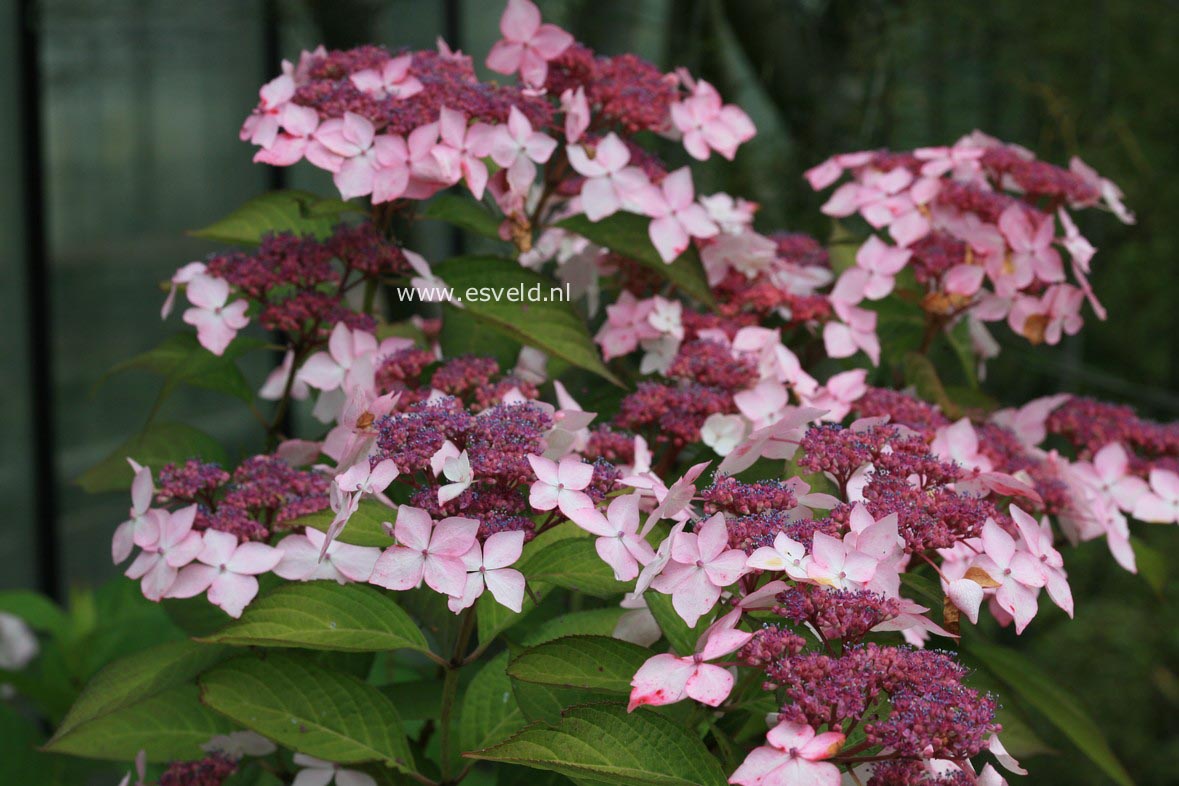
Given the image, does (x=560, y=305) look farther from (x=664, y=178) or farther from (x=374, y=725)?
(x=374, y=725)

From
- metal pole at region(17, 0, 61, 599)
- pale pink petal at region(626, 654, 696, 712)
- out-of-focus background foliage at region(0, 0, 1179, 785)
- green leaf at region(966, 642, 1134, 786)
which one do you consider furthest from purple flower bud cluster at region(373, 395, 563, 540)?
metal pole at region(17, 0, 61, 599)

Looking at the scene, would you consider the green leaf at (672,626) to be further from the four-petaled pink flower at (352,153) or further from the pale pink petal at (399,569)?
the four-petaled pink flower at (352,153)

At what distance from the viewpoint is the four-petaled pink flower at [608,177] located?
2.73 feet

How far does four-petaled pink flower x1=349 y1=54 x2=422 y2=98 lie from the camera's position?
80 cm

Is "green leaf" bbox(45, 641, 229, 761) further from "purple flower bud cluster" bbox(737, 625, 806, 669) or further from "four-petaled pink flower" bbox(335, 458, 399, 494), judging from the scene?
"purple flower bud cluster" bbox(737, 625, 806, 669)

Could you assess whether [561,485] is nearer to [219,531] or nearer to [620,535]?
[620,535]

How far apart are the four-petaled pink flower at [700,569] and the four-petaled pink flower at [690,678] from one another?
0.02 metres

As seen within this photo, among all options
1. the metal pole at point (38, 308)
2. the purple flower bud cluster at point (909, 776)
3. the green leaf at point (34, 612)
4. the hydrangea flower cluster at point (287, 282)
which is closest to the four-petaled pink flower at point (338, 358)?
the hydrangea flower cluster at point (287, 282)

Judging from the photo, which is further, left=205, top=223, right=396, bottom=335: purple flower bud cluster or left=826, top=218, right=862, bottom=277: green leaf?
left=826, top=218, right=862, bottom=277: green leaf

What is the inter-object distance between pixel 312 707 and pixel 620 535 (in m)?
0.20

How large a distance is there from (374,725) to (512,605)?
14 centimetres

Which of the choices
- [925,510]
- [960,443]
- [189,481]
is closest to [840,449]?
[925,510]

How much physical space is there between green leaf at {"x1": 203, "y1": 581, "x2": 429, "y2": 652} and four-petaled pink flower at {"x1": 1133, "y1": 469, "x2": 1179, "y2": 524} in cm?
57

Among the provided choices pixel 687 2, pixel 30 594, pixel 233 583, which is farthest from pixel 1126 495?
pixel 30 594
